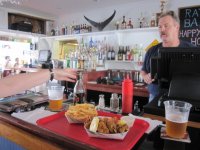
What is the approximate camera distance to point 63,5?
13.2ft

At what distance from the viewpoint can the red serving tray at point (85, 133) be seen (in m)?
0.76

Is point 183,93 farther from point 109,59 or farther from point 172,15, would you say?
point 109,59

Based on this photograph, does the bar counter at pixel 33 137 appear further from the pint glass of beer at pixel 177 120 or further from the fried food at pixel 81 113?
the pint glass of beer at pixel 177 120

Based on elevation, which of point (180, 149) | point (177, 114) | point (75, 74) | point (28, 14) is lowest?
point (180, 149)

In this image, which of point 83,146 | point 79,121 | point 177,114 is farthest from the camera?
point 79,121

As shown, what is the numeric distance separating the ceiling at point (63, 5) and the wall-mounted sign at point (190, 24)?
3.55ft

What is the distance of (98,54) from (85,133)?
10.2 ft

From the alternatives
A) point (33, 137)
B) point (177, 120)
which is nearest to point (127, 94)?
point (177, 120)

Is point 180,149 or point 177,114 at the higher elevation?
point 177,114

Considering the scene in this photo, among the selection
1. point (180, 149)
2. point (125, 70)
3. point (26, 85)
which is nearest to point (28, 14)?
point (125, 70)

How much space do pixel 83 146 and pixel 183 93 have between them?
2.51 ft

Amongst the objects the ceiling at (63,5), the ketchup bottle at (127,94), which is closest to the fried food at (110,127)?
the ketchup bottle at (127,94)

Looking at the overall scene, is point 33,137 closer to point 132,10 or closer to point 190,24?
point 190,24

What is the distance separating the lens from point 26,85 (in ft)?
3.46
